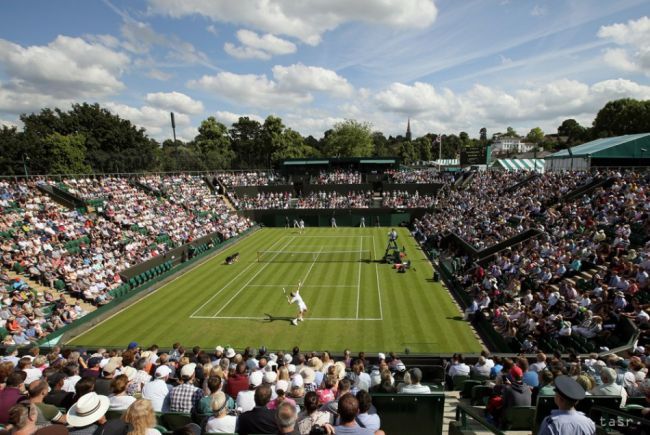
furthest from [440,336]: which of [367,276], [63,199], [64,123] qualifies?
[64,123]

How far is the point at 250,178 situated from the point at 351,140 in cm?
5092

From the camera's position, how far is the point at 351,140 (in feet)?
327

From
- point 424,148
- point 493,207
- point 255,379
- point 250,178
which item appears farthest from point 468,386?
point 424,148

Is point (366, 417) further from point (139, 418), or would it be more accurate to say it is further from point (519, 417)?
point (519, 417)

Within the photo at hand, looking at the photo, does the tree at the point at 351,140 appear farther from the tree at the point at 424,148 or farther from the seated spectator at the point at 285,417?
the seated spectator at the point at 285,417

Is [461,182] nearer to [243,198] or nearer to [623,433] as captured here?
[243,198]

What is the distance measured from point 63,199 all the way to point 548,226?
1405 inches

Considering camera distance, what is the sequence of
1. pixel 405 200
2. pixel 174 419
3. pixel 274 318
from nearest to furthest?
pixel 174 419 → pixel 274 318 → pixel 405 200

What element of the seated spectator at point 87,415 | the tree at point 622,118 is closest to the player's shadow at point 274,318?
the seated spectator at point 87,415

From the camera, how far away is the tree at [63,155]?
5422 centimetres

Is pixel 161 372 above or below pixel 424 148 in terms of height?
below

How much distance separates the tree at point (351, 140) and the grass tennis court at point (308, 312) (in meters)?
72.1

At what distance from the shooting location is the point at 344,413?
153 inches

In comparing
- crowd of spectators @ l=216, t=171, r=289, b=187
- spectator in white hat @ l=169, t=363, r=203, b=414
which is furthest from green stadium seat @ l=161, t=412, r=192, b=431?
crowd of spectators @ l=216, t=171, r=289, b=187
